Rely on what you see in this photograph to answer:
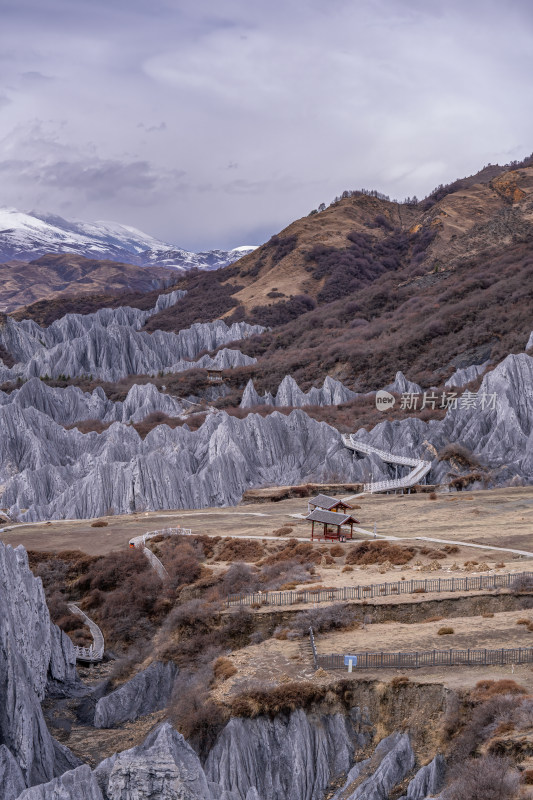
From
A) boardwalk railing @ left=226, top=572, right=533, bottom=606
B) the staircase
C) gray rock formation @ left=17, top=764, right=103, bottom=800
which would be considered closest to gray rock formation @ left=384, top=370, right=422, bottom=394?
the staircase

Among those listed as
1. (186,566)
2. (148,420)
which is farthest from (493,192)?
(186,566)

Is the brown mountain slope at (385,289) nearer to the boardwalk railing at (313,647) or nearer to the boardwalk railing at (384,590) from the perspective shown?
the boardwalk railing at (384,590)

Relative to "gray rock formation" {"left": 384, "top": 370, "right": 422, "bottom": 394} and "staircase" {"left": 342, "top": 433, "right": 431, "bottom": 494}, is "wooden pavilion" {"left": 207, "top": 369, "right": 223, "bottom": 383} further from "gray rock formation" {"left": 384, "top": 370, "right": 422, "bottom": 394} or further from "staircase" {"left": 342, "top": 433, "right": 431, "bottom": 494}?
"staircase" {"left": 342, "top": 433, "right": 431, "bottom": 494}

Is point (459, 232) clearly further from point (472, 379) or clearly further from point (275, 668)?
point (275, 668)

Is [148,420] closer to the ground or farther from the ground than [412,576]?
farther from the ground

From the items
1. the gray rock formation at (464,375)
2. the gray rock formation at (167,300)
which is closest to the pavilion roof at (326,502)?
the gray rock formation at (464,375)
